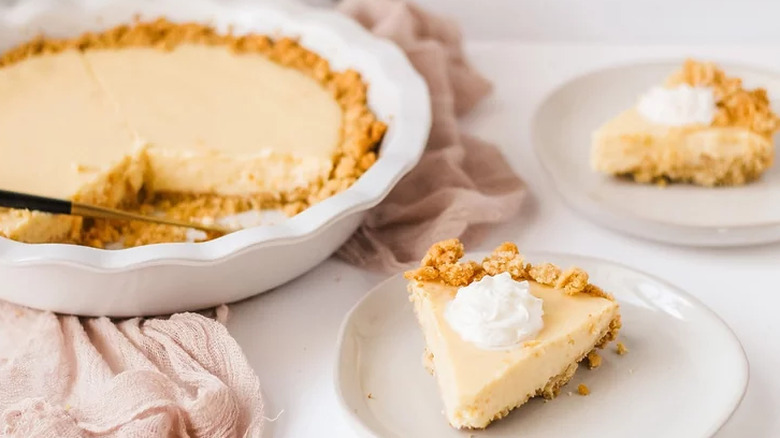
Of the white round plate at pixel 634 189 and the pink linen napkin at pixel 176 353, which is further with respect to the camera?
the white round plate at pixel 634 189

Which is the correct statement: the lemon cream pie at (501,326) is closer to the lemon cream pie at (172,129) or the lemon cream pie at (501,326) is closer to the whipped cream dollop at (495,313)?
the whipped cream dollop at (495,313)

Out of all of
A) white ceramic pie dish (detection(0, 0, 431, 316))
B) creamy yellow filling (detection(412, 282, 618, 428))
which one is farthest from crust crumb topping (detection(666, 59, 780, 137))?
creamy yellow filling (detection(412, 282, 618, 428))

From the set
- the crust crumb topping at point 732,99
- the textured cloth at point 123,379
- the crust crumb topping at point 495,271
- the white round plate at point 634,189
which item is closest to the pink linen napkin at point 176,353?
the textured cloth at point 123,379

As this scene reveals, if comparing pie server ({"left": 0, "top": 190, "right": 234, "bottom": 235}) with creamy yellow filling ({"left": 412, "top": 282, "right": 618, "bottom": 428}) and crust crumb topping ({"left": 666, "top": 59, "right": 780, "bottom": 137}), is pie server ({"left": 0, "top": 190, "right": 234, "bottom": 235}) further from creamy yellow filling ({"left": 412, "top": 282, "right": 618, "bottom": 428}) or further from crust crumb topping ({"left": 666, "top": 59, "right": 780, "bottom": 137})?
crust crumb topping ({"left": 666, "top": 59, "right": 780, "bottom": 137})

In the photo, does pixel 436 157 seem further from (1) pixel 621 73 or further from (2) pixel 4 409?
(2) pixel 4 409

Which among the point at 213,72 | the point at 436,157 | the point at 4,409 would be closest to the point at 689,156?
the point at 436,157
